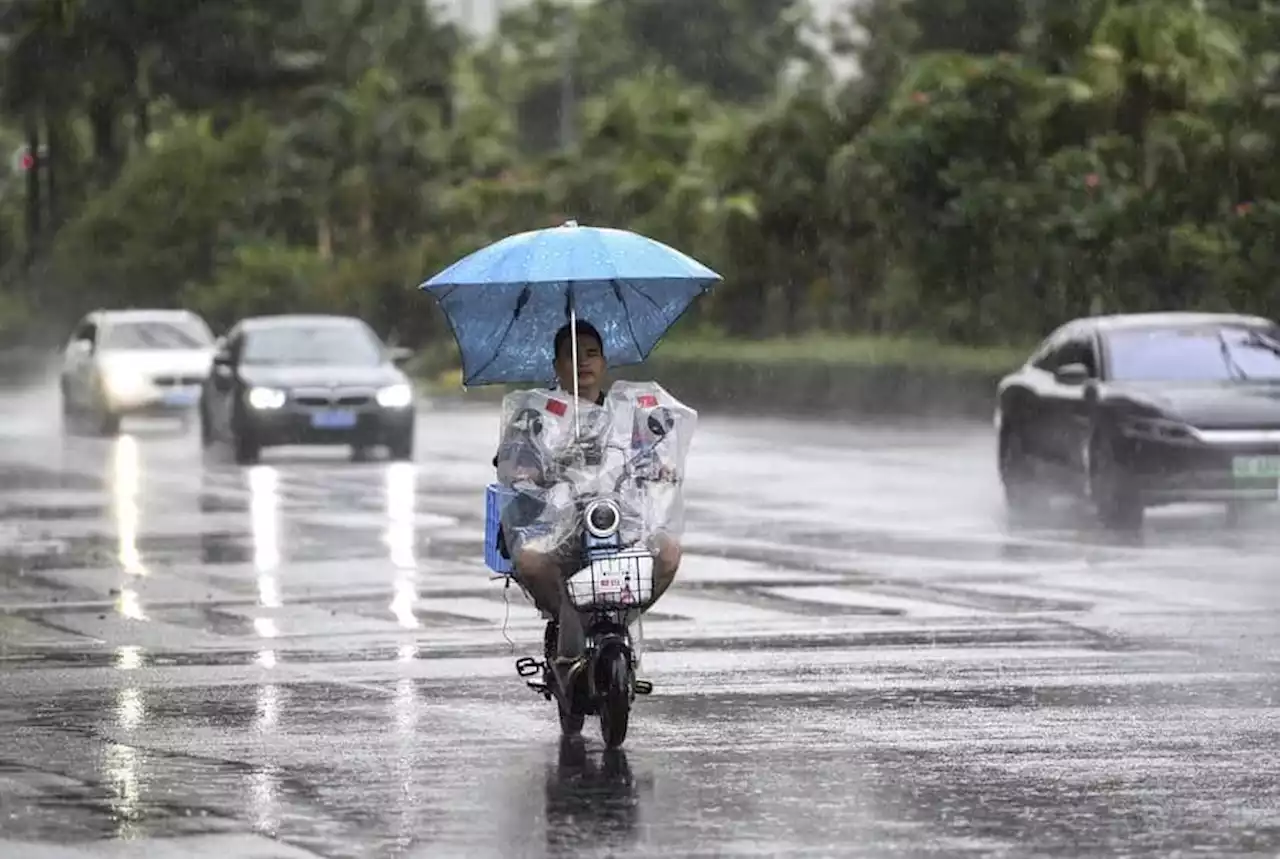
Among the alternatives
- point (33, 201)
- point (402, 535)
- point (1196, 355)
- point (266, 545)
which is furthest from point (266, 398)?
point (33, 201)

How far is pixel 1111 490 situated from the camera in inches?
883

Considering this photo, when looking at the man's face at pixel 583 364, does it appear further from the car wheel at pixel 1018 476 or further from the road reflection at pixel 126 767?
the car wheel at pixel 1018 476

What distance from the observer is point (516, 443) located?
10953 mm

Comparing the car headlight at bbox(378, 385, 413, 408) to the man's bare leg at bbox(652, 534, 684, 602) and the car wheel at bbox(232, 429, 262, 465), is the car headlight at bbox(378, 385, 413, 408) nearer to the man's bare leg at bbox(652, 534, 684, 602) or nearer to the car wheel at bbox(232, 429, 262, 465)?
the car wheel at bbox(232, 429, 262, 465)

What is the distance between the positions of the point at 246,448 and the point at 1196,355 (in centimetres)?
1215

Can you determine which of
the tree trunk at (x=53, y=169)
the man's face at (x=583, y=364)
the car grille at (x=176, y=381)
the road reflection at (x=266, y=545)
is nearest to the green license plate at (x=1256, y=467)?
the road reflection at (x=266, y=545)

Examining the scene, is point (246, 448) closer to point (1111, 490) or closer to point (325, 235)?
point (1111, 490)

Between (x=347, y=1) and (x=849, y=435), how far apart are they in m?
37.9

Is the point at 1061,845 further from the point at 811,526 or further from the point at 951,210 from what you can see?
the point at 951,210

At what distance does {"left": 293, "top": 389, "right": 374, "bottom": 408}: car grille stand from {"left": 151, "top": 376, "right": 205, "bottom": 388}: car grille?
861 centimetres

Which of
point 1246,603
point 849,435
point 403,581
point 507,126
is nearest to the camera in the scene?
point 1246,603

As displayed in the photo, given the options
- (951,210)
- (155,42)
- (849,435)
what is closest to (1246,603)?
(849,435)

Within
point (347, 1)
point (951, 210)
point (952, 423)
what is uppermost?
point (347, 1)

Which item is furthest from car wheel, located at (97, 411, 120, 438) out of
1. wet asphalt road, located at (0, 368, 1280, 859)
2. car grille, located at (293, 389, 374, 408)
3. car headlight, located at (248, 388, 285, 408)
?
wet asphalt road, located at (0, 368, 1280, 859)
